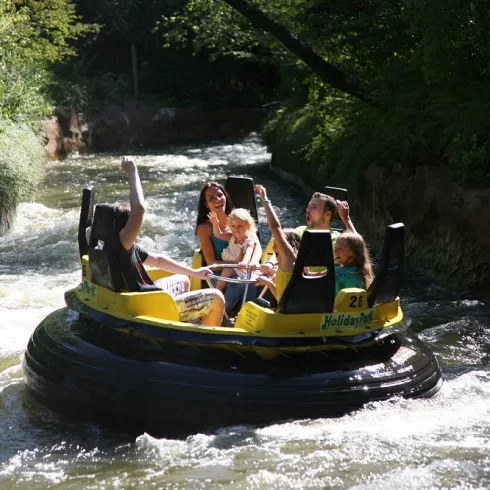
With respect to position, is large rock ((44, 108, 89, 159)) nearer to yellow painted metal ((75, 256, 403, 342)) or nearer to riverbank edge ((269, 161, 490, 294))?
riverbank edge ((269, 161, 490, 294))

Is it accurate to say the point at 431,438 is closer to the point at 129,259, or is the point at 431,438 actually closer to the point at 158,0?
the point at 129,259

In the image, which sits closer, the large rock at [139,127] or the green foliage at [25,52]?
the green foliage at [25,52]

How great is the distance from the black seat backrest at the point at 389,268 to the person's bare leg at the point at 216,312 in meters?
0.97

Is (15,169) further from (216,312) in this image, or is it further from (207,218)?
(216,312)

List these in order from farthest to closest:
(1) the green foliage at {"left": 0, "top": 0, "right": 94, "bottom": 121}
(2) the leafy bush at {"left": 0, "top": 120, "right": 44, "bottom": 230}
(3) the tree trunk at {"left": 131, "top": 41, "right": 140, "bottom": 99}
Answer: (3) the tree trunk at {"left": 131, "top": 41, "right": 140, "bottom": 99} < (1) the green foliage at {"left": 0, "top": 0, "right": 94, "bottom": 121} < (2) the leafy bush at {"left": 0, "top": 120, "right": 44, "bottom": 230}

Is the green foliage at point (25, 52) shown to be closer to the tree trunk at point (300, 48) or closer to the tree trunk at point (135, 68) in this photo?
the tree trunk at point (135, 68)

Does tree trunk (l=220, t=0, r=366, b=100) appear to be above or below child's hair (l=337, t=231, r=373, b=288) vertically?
above

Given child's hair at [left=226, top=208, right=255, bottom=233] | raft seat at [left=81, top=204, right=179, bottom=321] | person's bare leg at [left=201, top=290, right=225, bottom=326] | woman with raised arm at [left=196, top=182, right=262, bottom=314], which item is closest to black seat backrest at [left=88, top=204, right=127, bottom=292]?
raft seat at [left=81, top=204, right=179, bottom=321]

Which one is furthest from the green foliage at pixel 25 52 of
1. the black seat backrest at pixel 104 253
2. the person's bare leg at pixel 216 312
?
the person's bare leg at pixel 216 312

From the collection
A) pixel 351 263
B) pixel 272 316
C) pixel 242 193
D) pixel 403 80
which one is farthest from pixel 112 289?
pixel 403 80

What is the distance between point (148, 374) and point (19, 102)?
11066 millimetres

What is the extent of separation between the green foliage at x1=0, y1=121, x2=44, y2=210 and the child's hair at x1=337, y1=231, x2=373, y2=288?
7.28 metres

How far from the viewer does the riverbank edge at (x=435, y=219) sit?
A: 29.5 ft

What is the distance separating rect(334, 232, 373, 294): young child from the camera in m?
5.85
